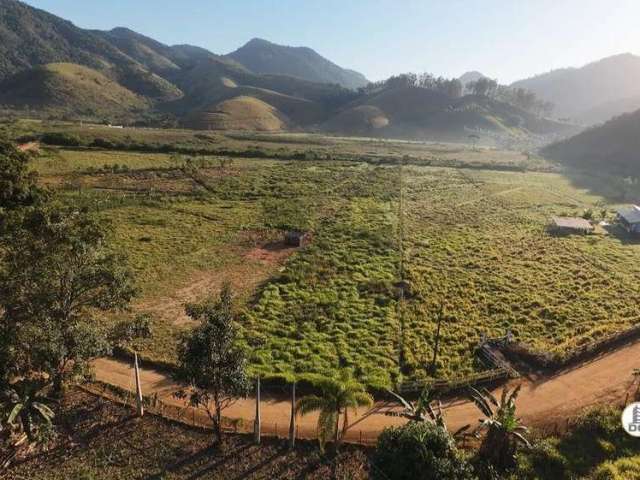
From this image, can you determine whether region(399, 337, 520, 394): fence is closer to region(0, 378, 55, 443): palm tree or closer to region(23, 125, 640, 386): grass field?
region(23, 125, 640, 386): grass field

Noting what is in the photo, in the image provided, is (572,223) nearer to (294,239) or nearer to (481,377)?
(294,239)

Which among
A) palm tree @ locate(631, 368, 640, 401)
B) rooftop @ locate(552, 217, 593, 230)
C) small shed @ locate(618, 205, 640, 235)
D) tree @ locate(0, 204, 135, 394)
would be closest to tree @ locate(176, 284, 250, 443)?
tree @ locate(0, 204, 135, 394)

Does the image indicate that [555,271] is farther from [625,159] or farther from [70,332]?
[625,159]

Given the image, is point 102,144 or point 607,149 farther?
point 607,149

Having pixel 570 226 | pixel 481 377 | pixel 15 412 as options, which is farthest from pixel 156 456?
pixel 570 226

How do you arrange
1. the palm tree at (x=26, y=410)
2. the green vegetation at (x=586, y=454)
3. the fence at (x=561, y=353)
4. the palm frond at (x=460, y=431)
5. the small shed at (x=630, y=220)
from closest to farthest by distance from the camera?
the palm tree at (x=26, y=410), the green vegetation at (x=586, y=454), the palm frond at (x=460, y=431), the fence at (x=561, y=353), the small shed at (x=630, y=220)

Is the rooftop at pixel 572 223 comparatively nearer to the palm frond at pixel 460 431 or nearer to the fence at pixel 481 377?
the fence at pixel 481 377

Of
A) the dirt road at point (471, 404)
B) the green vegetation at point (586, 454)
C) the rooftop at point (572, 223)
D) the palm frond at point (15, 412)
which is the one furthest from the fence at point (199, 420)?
the rooftop at point (572, 223)
